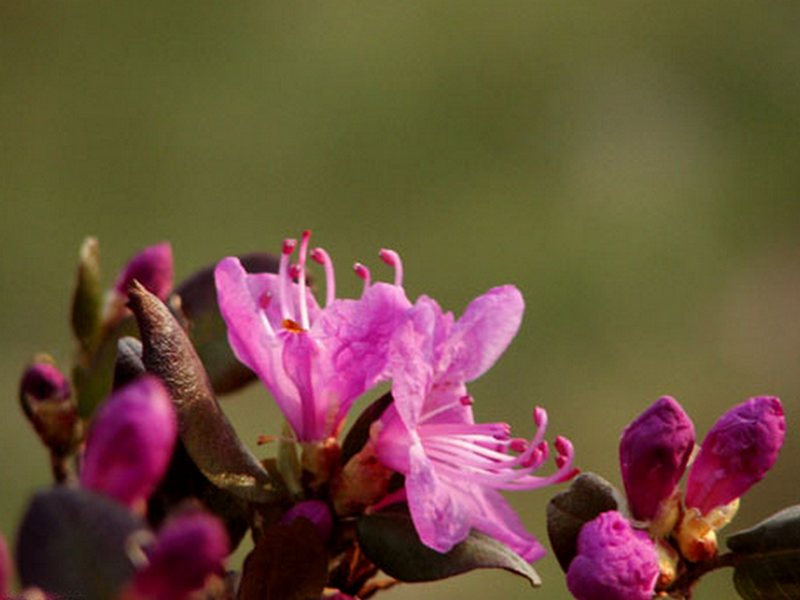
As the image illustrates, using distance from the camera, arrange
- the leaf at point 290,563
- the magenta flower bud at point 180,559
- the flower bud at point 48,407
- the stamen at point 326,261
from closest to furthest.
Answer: the magenta flower bud at point 180,559 < the leaf at point 290,563 < the stamen at point 326,261 < the flower bud at point 48,407

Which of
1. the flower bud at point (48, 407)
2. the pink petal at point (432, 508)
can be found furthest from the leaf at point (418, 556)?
the flower bud at point (48, 407)

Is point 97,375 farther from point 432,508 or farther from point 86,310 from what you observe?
point 432,508

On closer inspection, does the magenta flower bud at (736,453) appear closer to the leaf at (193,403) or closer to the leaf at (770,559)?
the leaf at (770,559)

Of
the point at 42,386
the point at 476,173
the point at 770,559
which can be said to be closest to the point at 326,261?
the point at 42,386

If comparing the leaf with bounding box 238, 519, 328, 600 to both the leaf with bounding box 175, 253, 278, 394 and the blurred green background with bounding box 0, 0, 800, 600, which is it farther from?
the blurred green background with bounding box 0, 0, 800, 600

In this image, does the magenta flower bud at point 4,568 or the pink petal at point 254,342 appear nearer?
the magenta flower bud at point 4,568

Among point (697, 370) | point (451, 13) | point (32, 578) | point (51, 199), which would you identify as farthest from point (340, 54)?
point (32, 578)

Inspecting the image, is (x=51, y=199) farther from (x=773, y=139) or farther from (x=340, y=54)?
(x=773, y=139)
